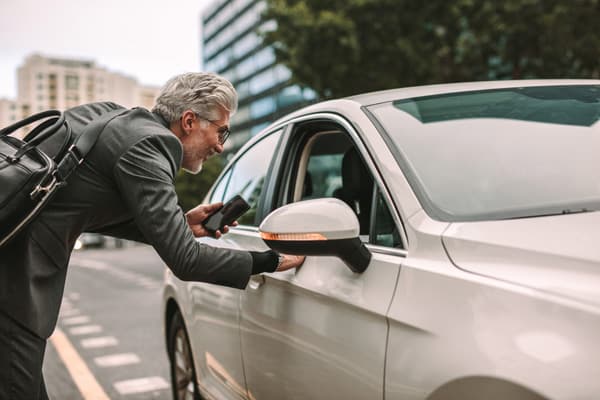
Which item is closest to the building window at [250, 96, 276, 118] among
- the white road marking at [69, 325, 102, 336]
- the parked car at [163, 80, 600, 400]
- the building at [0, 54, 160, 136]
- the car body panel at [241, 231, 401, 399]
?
the white road marking at [69, 325, 102, 336]

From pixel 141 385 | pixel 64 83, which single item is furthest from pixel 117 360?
pixel 64 83

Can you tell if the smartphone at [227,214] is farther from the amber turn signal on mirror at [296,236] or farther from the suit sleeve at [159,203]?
the amber turn signal on mirror at [296,236]

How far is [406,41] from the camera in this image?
51.6 feet

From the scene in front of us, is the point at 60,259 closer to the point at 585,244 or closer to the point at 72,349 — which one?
the point at 585,244

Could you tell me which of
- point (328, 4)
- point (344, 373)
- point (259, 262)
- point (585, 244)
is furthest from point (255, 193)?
point (328, 4)

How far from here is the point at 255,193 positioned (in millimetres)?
3584

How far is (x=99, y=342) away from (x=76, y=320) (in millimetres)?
2187

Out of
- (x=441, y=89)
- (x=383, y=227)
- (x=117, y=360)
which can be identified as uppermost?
(x=441, y=89)

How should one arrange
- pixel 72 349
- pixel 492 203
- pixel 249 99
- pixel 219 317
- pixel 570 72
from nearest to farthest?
pixel 492 203, pixel 219 317, pixel 72 349, pixel 570 72, pixel 249 99

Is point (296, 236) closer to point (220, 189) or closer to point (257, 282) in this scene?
point (257, 282)

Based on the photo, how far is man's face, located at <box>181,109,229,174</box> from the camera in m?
2.70

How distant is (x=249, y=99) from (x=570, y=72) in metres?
76.2

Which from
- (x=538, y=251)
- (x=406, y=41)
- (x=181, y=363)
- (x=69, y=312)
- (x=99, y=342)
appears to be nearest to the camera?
(x=538, y=251)

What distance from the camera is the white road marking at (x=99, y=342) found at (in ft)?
26.1
